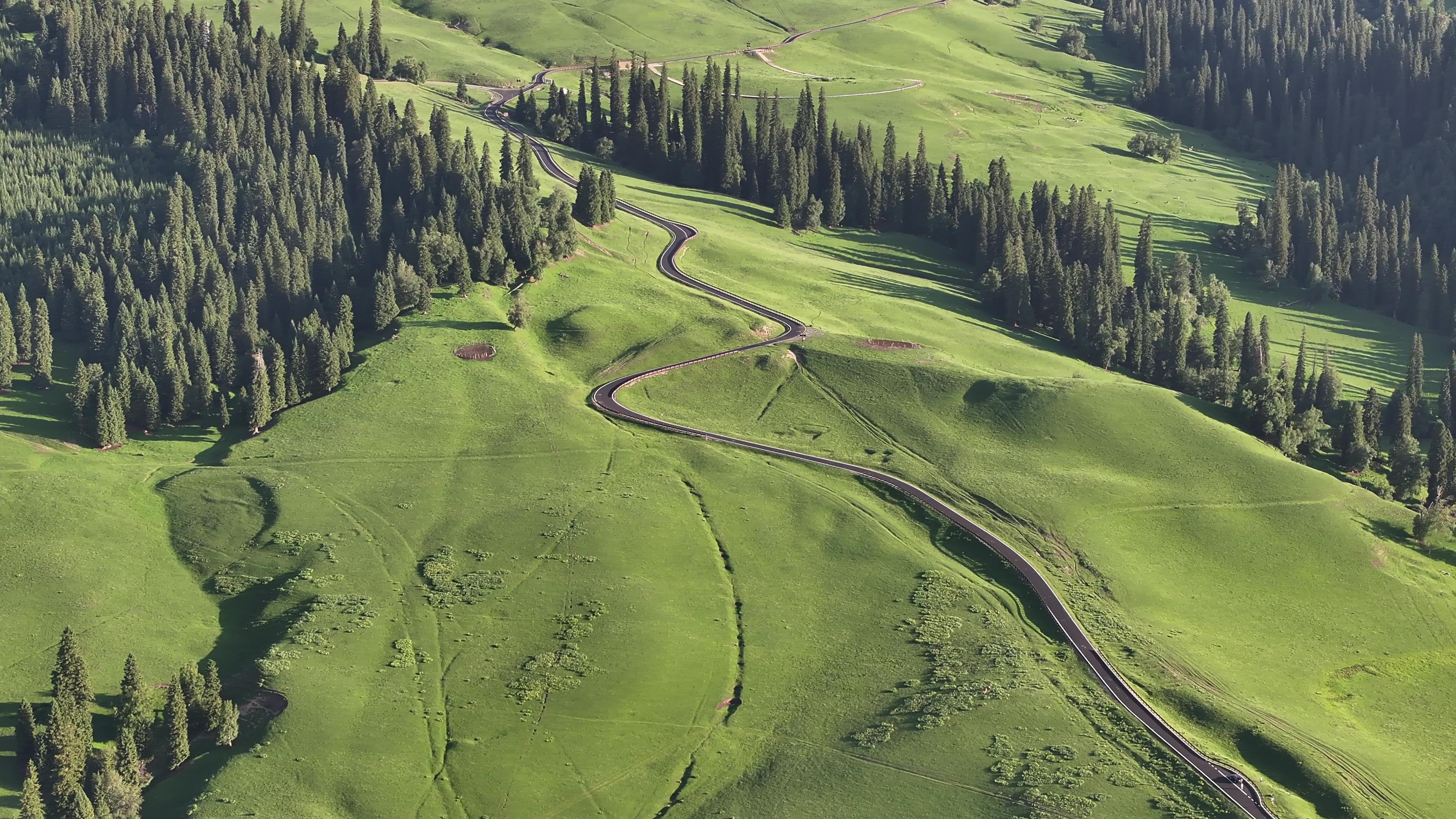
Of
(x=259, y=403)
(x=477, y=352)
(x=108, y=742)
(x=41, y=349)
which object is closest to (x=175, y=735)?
(x=108, y=742)

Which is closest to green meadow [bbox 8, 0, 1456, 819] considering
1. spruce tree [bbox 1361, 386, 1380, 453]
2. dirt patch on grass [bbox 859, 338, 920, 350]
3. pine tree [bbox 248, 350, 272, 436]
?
dirt patch on grass [bbox 859, 338, 920, 350]

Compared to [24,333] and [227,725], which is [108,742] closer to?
[227,725]

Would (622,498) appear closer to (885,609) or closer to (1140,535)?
(885,609)

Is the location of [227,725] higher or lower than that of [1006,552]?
lower

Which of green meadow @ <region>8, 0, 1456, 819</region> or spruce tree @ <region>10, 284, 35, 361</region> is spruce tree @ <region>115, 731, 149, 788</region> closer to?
green meadow @ <region>8, 0, 1456, 819</region>

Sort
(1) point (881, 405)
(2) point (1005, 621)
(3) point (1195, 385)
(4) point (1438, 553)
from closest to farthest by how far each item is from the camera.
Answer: (2) point (1005, 621), (4) point (1438, 553), (1) point (881, 405), (3) point (1195, 385)

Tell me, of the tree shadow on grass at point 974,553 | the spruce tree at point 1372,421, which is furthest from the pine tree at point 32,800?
the spruce tree at point 1372,421

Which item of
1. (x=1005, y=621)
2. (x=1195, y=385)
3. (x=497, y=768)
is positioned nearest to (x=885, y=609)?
(x=1005, y=621)
